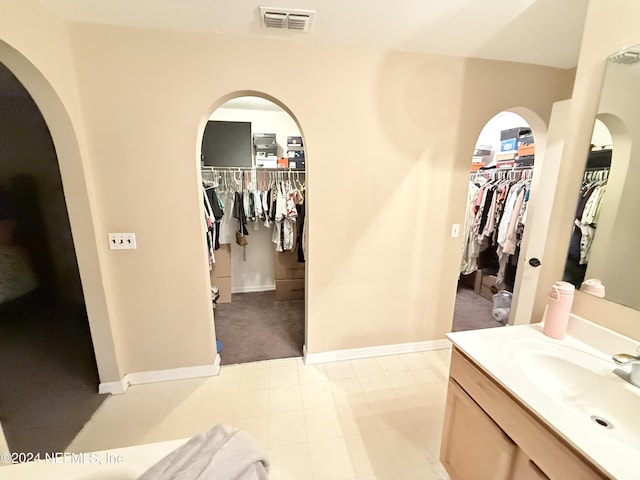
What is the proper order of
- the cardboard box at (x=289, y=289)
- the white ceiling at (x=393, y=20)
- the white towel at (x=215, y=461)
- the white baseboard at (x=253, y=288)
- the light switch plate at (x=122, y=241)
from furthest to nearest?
1. the white baseboard at (x=253, y=288)
2. the cardboard box at (x=289, y=289)
3. the light switch plate at (x=122, y=241)
4. the white ceiling at (x=393, y=20)
5. the white towel at (x=215, y=461)

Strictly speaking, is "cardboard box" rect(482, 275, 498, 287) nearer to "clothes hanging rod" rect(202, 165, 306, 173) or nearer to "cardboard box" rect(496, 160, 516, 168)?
"cardboard box" rect(496, 160, 516, 168)

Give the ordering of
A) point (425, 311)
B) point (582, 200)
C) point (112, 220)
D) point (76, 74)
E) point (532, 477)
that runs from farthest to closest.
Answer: point (425, 311)
point (112, 220)
point (76, 74)
point (582, 200)
point (532, 477)

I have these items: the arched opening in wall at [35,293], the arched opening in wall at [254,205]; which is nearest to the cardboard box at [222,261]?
the arched opening in wall at [254,205]

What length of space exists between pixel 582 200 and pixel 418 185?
1.01 m

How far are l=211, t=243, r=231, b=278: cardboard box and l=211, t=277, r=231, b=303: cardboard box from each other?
0.06 metres

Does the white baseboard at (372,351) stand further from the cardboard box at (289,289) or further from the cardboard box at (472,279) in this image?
the cardboard box at (472,279)

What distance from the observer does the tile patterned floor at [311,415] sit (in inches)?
56.2

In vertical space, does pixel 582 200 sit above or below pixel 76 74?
below

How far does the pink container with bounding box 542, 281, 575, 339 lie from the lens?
1.12m

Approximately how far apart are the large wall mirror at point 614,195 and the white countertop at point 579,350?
0.19m

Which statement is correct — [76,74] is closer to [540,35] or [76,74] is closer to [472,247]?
[540,35]

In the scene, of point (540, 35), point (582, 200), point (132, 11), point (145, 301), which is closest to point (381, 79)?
point (540, 35)

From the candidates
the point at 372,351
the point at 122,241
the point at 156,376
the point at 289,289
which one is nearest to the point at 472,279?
the point at 372,351

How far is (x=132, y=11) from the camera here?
1.42 metres
